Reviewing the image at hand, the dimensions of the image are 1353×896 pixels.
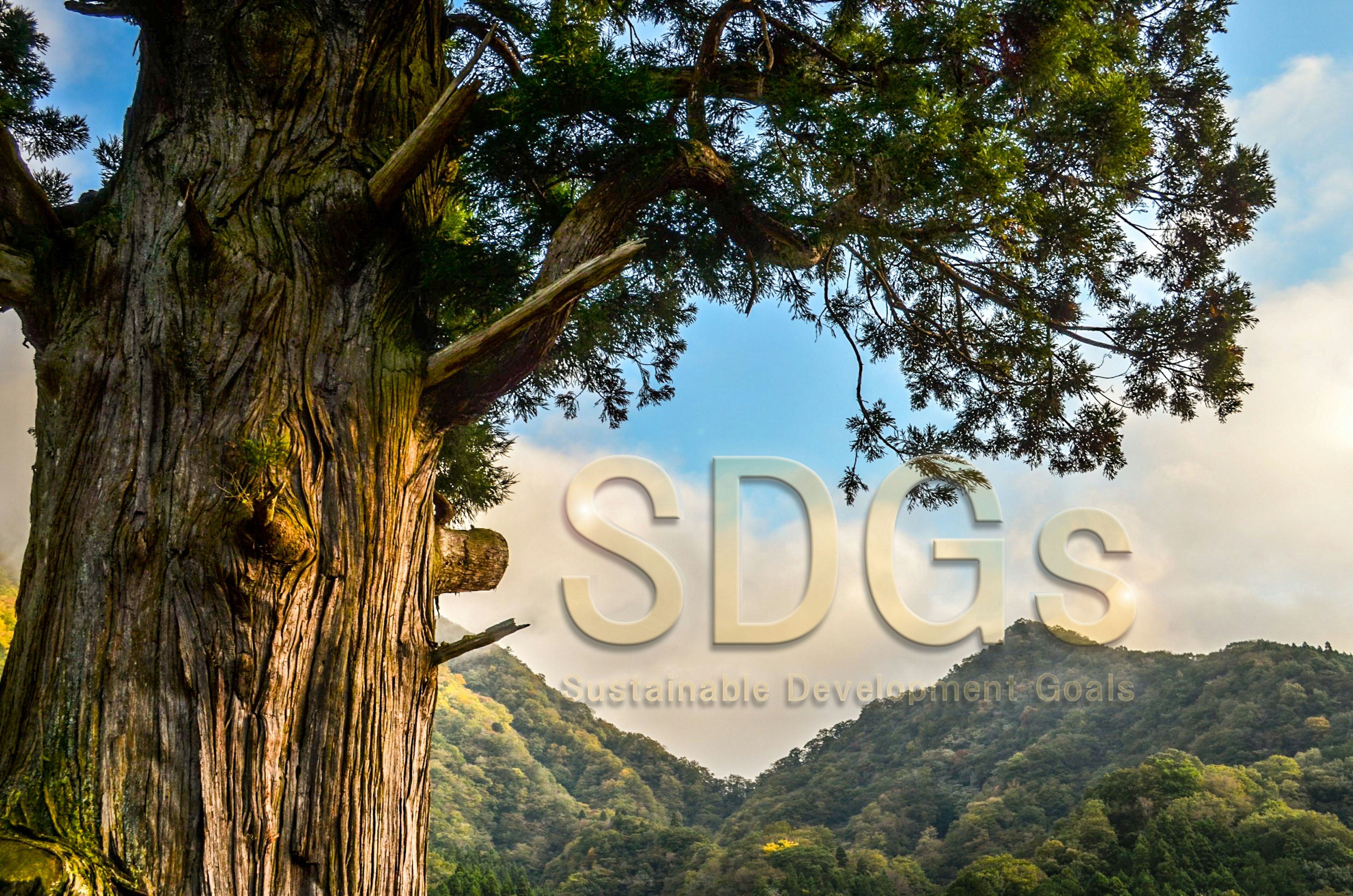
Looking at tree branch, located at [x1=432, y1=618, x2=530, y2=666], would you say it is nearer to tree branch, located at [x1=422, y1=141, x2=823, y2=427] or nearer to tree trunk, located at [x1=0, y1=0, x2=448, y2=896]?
tree trunk, located at [x1=0, y1=0, x2=448, y2=896]

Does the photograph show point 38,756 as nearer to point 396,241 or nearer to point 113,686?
point 113,686

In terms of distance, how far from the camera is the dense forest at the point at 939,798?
1122 centimetres

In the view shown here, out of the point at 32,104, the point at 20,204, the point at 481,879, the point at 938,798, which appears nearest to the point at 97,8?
the point at 32,104

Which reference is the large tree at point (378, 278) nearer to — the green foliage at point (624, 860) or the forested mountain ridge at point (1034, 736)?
the green foliage at point (624, 860)

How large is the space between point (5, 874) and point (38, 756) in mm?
343

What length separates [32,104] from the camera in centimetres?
329

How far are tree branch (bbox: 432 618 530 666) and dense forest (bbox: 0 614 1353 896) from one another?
8318mm

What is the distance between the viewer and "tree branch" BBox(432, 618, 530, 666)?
2742mm

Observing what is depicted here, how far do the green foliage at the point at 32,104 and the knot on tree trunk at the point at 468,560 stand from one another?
1712mm

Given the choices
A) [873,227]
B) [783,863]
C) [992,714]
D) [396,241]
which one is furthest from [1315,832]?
[396,241]

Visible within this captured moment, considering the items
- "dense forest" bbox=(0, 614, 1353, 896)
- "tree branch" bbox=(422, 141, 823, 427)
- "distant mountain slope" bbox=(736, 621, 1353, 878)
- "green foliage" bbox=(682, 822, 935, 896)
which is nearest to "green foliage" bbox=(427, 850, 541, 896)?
"dense forest" bbox=(0, 614, 1353, 896)

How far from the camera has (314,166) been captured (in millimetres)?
2895

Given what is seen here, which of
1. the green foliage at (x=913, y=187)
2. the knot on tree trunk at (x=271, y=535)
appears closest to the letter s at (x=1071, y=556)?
the green foliage at (x=913, y=187)

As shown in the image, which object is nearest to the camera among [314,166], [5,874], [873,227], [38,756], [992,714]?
[5,874]
